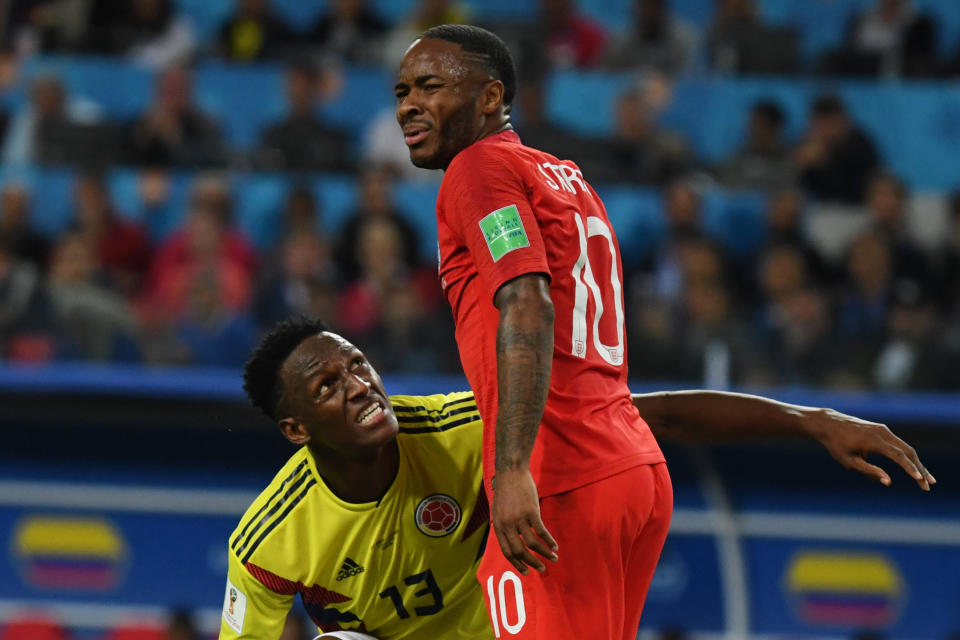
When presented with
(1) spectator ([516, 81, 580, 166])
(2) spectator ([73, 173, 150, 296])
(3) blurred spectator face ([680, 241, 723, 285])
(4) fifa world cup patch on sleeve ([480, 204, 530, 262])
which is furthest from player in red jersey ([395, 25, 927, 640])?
(2) spectator ([73, 173, 150, 296])

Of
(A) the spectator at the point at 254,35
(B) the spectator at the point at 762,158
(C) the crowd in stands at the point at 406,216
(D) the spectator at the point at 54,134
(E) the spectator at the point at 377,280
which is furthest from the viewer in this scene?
(A) the spectator at the point at 254,35

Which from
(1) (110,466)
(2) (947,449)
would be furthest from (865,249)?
(1) (110,466)

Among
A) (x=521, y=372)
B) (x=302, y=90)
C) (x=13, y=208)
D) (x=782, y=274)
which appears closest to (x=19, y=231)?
(x=13, y=208)

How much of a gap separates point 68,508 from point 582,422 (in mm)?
4968

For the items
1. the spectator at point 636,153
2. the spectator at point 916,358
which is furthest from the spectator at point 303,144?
the spectator at point 916,358

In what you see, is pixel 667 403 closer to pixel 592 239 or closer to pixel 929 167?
pixel 592 239

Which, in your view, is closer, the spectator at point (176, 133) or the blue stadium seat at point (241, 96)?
the spectator at point (176, 133)

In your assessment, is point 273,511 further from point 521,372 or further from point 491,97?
point 491,97

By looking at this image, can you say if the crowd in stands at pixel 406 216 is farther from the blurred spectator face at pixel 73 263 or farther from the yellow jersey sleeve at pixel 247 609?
the yellow jersey sleeve at pixel 247 609

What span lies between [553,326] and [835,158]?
604cm

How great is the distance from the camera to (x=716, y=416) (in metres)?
3.76

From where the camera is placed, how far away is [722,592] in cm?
719

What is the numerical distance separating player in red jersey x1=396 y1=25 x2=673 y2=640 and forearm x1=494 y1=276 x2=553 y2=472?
0.02 m

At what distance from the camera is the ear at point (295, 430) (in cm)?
375
